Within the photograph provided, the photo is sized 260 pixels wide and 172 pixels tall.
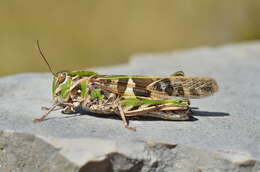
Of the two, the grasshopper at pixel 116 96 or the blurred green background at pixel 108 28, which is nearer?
the grasshopper at pixel 116 96

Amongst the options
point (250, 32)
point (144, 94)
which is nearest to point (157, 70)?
point (144, 94)

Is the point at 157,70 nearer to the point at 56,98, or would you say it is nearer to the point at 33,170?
the point at 56,98

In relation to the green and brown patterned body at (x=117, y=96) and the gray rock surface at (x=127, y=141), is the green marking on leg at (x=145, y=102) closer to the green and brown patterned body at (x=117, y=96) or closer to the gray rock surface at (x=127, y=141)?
the green and brown patterned body at (x=117, y=96)

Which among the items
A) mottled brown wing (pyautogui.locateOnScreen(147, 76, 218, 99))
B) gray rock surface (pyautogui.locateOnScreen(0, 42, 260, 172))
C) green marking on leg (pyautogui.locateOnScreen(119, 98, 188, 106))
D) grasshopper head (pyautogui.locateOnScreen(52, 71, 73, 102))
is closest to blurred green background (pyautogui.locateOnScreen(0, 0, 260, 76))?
gray rock surface (pyautogui.locateOnScreen(0, 42, 260, 172))

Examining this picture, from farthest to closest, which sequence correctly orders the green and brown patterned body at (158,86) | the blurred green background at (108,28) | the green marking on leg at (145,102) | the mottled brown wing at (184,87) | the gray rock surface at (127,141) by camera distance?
1. the blurred green background at (108,28)
2. the mottled brown wing at (184,87)
3. the green and brown patterned body at (158,86)
4. the green marking on leg at (145,102)
5. the gray rock surface at (127,141)

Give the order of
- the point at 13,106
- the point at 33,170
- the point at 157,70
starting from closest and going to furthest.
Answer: the point at 33,170 < the point at 13,106 < the point at 157,70

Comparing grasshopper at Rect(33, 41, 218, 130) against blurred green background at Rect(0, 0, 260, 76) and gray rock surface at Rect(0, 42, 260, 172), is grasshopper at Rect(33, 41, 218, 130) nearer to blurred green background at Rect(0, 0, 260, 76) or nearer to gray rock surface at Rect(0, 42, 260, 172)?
gray rock surface at Rect(0, 42, 260, 172)

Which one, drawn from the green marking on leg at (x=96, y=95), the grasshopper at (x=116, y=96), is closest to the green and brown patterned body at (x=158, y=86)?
the grasshopper at (x=116, y=96)
